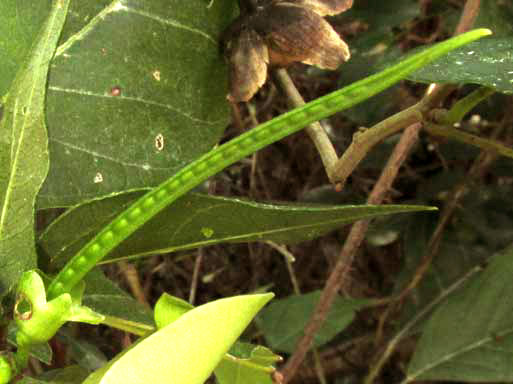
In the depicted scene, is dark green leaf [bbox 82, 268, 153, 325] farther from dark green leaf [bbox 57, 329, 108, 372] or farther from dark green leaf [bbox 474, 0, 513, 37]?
dark green leaf [bbox 474, 0, 513, 37]

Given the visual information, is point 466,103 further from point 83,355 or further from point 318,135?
point 83,355

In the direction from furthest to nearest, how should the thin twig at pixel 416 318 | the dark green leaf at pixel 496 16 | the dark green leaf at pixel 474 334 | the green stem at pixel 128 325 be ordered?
the thin twig at pixel 416 318 < the dark green leaf at pixel 474 334 < the dark green leaf at pixel 496 16 < the green stem at pixel 128 325

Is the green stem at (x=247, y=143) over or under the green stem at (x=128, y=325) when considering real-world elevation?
over

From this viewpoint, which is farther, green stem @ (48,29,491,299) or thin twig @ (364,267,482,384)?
thin twig @ (364,267,482,384)

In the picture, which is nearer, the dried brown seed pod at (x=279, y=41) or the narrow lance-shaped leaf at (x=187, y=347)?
the narrow lance-shaped leaf at (x=187, y=347)

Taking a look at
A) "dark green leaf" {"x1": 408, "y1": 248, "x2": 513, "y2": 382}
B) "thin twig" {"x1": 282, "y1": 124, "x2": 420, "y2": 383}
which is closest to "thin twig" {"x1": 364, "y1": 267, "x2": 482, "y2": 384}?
"dark green leaf" {"x1": 408, "y1": 248, "x2": 513, "y2": 382}

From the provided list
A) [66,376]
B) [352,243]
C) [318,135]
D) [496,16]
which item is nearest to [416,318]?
[352,243]

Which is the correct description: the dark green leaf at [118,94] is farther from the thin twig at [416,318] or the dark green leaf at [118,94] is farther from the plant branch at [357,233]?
the thin twig at [416,318]

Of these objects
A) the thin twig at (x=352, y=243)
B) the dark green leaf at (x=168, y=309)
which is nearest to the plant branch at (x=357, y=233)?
the thin twig at (x=352, y=243)
